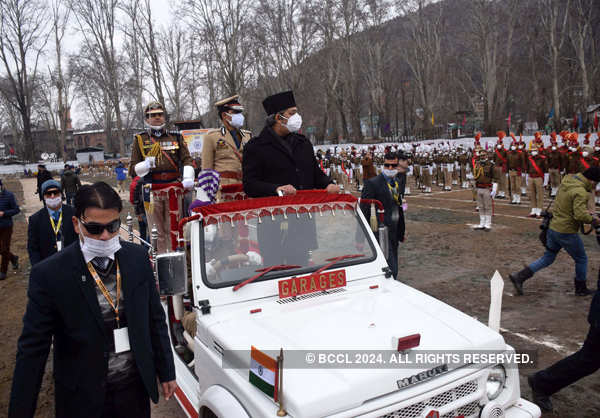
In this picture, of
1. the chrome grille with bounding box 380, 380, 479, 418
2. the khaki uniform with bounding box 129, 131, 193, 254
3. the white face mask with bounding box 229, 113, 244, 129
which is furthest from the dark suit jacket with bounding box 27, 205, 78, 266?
the chrome grille with bounding box 380, 380, 479, 418

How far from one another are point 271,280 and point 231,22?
114 feet

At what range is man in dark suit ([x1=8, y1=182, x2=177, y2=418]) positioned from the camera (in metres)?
2.21

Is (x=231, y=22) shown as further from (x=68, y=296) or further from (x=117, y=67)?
(x=68, y=296)

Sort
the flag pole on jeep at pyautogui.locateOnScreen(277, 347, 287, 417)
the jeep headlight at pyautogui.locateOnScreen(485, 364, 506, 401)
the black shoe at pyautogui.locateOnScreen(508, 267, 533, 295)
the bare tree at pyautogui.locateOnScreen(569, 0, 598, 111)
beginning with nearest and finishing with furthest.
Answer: the flag pole on jeep at pyautogui.locateOnScreen(277, 347, 287, 417) → the jeep headlight at pyautogui.locateOnScreen(485, 364, 506, 401) → the black shoe at pyautogui.locateOnScreen(508, 267, 533, 295) → the bare tree at pyautogui.locateOnScreen(569, 0, 598, 111)

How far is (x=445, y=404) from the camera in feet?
8.12

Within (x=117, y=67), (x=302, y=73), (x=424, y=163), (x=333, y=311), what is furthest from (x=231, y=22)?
(x=333, y=311)

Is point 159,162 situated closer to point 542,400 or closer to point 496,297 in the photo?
point 496,297

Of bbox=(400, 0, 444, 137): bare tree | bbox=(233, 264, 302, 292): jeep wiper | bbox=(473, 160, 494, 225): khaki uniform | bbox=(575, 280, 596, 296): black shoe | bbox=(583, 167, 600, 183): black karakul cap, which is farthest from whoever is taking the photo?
bbox=(400, 0, 444, 137): bare tree

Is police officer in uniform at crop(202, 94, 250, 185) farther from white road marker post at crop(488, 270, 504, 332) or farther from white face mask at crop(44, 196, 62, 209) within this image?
white road marker post at crop(488, 270, 504, 332)

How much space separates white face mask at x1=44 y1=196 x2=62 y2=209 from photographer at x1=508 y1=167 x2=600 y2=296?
6797mm

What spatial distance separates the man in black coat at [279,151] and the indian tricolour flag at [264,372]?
2.41 m

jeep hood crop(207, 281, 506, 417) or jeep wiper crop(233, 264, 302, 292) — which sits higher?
jeep wiper crop(233, 264, 302, 292)

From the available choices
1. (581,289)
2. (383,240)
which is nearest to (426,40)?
(581,289)

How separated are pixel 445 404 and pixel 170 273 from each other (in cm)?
184
